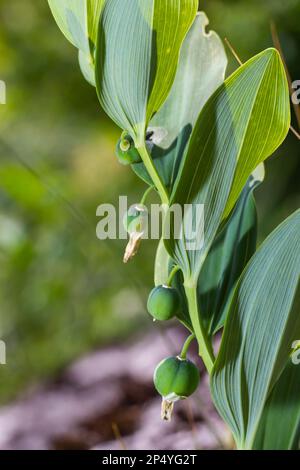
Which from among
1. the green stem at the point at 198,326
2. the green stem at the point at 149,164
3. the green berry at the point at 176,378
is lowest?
the green berry at the point at 176,378

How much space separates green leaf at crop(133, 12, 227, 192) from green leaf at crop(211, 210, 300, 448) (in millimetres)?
91

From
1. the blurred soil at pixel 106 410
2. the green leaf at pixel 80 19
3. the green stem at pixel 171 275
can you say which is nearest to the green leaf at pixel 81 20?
the green leaf at pixel 80 19

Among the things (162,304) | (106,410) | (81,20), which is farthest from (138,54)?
(106,410)

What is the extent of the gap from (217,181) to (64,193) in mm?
1059

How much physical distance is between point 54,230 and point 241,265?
3.78ft

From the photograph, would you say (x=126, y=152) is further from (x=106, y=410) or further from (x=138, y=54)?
(x=106, y=410)

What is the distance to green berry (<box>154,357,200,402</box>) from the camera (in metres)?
0.39

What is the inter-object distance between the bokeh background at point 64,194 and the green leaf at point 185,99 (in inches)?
28.7

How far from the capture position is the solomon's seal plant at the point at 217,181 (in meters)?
0.37

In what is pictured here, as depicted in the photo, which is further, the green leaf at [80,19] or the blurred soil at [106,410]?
the blurred soil at [106,410]

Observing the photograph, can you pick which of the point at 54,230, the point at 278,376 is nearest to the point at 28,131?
the point at 54,230

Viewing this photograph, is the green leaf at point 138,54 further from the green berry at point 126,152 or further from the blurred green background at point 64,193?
the blurred green background at point 64,193

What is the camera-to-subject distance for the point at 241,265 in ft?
1.52

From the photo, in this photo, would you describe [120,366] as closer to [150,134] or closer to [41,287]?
[41,287]
